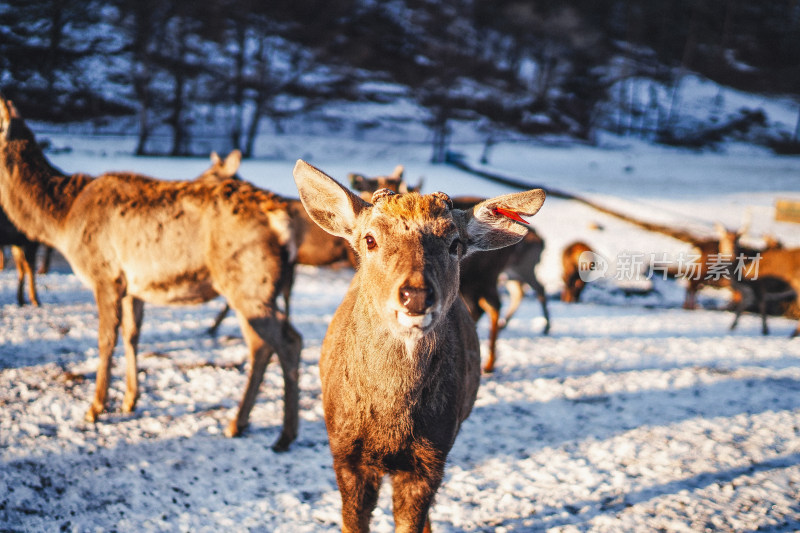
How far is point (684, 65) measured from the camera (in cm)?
5594

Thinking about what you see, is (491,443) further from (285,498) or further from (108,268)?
(108,268)

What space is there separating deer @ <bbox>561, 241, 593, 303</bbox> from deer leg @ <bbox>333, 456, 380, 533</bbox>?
35.2 feet

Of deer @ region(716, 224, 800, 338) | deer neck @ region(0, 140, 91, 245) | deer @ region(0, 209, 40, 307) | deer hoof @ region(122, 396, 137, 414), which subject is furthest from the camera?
deer @ region(716, 224, 800, 338)

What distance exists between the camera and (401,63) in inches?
2192

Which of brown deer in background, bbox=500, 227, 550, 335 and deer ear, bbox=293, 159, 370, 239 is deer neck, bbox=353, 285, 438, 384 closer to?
deer ear, bbox=293, 159, 370, 239

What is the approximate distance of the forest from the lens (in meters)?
25.9

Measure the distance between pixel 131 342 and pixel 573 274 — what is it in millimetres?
10673

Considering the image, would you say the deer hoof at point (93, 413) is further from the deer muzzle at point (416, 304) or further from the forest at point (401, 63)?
the forest at point (401, 63)

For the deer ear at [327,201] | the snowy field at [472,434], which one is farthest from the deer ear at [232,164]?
the deer ear at [327,201]

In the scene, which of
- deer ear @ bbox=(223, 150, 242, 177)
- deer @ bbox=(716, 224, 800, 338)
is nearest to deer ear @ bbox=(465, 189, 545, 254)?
deer ear @ bbox=(223, 150, 242, 177)

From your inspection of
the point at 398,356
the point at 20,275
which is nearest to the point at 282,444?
the point at 398,356

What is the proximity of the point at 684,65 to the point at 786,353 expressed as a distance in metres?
59.1

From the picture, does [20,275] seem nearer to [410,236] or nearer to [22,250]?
[22,250]

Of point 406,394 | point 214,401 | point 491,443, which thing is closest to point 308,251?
point 214,401
